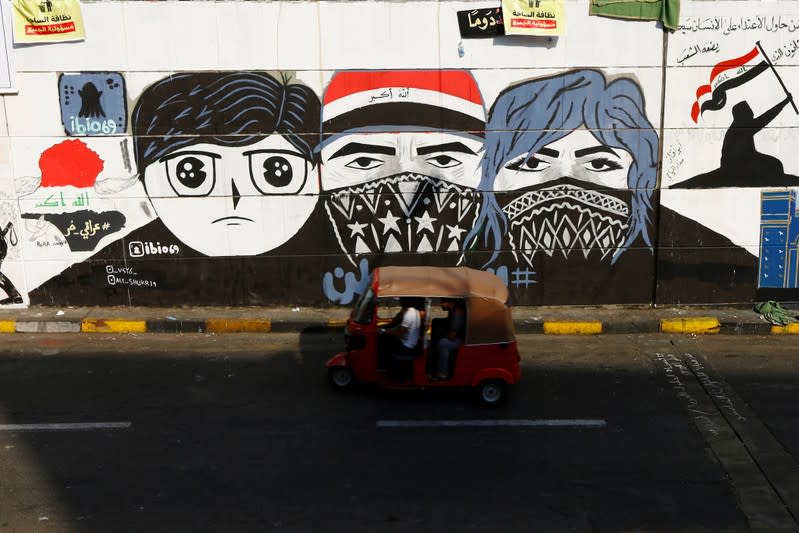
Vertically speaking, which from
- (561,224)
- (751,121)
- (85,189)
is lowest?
(561,224)

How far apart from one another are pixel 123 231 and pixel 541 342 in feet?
21.4

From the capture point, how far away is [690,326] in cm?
1170

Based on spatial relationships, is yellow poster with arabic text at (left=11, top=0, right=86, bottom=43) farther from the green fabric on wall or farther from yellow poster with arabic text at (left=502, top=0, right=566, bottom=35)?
the green fabric on wall

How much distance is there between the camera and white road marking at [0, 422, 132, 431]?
815 centimetres

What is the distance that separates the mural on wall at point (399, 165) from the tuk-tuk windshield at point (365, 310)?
10.5ft

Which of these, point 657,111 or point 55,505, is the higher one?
point 657,111

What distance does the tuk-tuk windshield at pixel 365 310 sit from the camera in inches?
348

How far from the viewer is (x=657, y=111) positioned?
11.8m

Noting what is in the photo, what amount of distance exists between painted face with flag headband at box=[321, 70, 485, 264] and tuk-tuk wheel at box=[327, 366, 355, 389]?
3.39 m

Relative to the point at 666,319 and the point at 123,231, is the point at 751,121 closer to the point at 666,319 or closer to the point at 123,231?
Answer: the point at 666,319

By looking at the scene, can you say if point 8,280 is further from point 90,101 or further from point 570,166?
point 570,166

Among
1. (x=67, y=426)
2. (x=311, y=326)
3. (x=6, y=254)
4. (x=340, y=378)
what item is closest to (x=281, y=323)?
(x=311, y=326)

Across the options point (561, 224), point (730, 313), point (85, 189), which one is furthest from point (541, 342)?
point (85, 189)

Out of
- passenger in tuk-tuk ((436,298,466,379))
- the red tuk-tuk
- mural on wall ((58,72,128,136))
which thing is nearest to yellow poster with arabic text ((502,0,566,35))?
the red tuk-tuk
